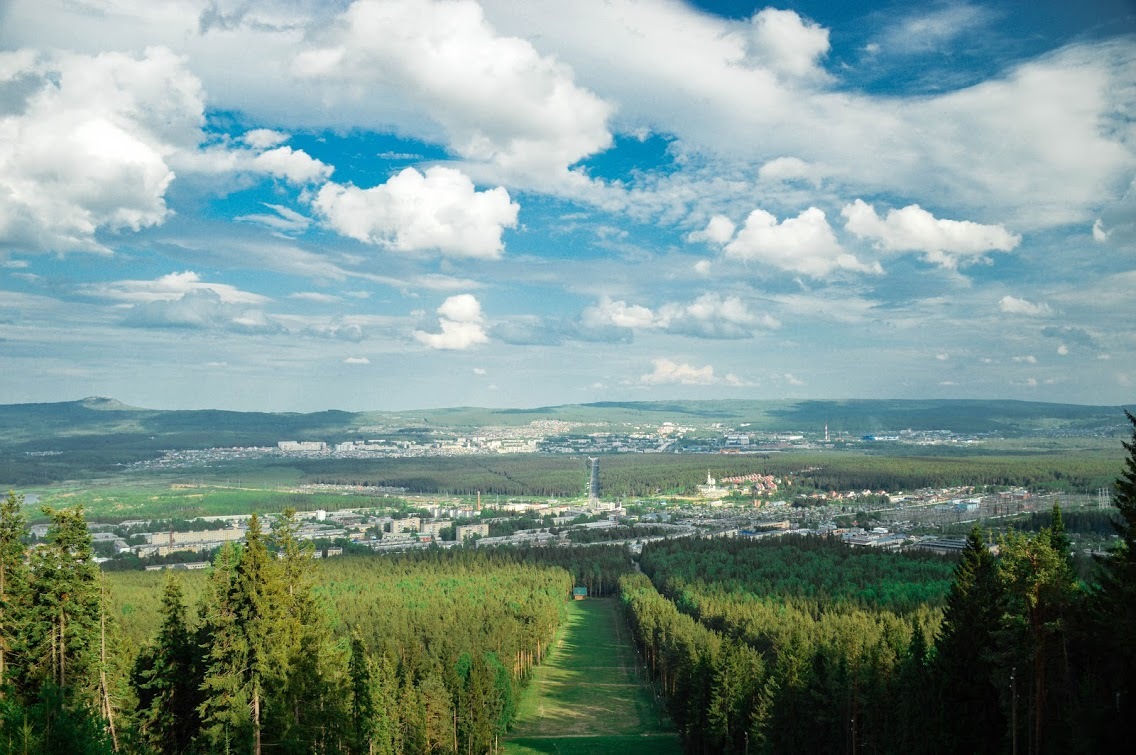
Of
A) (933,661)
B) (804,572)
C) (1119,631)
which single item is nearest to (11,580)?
(1119,631)

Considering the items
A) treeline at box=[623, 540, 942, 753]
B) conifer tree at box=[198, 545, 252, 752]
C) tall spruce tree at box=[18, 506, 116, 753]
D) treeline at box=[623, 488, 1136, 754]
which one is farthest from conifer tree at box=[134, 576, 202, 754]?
treeline at box=[623, 540, 942, 753]

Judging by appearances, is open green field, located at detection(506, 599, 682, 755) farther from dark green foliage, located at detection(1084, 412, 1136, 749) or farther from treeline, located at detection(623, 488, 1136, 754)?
dark green foliage, located at detection(1084, 412, 1136, 749)

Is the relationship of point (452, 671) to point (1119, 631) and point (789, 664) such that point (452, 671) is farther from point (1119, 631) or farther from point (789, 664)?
point (1119, 631)

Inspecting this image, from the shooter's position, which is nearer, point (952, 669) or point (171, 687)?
point (171, 687)

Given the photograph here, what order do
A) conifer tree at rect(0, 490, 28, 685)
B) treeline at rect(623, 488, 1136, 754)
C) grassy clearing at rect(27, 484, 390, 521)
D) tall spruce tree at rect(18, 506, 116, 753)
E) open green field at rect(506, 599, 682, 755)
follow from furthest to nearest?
1. grassy clearing at rect(27, 484, 390, 521)
2. open green field at rect(506, 599, 682, 755)
3. tall spruce tree at rect(18, 506, 116, 753)
4. conifer tree at rect(0, 490, 28, 685)
5. treeline at rect(623, 488, 1136, 754)

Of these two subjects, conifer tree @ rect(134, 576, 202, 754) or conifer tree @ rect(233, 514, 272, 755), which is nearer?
conifer tree @ rect(233, 514, 272, 755)
